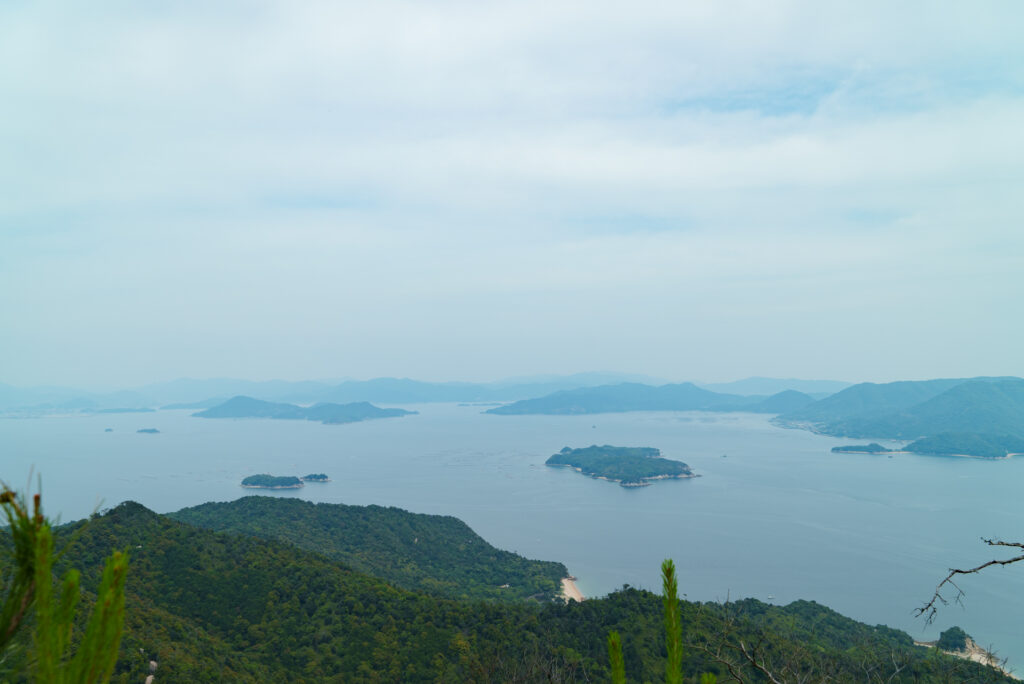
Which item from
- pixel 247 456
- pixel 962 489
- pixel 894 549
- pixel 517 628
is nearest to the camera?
pixel 517 628

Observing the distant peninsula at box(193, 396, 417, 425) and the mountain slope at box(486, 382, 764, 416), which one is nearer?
the distant peninsula at box(193, 396, 417, 425)

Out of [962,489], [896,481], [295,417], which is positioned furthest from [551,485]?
[295,417]

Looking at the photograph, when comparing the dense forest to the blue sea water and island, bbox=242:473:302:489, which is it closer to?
the blue sea water

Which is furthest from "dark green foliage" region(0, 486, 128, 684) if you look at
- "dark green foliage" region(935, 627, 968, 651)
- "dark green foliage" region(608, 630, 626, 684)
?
"dark green foliage" region(935, 627, 968, 651)

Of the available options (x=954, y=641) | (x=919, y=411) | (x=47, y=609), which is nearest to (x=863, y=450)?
(x=919, y=411)

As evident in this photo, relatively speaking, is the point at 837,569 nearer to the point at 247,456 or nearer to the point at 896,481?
the point at 896,481

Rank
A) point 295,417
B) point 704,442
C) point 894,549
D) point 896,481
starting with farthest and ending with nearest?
1. point 295,417
2. point 704,442
3. point 896,481
4. point 894,549

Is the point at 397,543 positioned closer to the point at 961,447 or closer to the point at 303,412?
the point at 961,447
